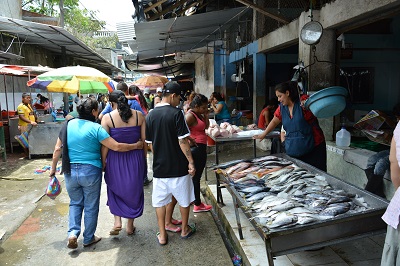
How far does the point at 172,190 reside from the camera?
12.7ft

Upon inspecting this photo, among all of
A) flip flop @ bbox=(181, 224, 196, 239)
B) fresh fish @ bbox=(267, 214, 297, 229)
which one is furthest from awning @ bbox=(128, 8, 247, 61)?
fresh fish @ bbox=(267, 214, 297, 229)

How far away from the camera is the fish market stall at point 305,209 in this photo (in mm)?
2408

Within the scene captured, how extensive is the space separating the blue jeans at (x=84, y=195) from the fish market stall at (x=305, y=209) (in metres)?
1.63

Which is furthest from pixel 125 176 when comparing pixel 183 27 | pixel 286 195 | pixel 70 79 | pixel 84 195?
pixel 183 27

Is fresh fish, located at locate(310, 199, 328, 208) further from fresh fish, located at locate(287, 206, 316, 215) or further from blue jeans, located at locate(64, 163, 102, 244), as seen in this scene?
blue jeans, located at locate(64, 163, 102, 244)

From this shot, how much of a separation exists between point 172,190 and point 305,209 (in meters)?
1.70

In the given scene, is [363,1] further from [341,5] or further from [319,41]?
[319,41]

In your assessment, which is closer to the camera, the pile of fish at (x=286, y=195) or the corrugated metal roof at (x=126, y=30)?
the pile of fish at (x=286, y=195)

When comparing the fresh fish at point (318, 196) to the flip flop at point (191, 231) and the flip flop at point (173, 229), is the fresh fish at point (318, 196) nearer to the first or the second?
the flip flop at point (191, 231)

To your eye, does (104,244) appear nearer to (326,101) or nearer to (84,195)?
(84,195)

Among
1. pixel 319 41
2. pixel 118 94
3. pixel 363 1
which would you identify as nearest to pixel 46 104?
pixel 118 94

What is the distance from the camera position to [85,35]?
112 ft

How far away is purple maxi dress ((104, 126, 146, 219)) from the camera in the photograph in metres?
3.98

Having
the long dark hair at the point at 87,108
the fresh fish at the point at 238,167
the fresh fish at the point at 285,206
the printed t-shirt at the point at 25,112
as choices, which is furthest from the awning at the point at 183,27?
the fresh fish at the point at 285,206
